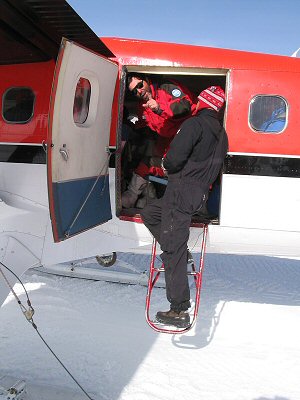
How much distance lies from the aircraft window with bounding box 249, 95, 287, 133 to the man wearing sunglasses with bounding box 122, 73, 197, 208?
23.7 inches

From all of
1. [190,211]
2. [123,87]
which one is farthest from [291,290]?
[123,87]

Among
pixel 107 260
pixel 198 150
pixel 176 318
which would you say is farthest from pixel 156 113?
pixel 107 260

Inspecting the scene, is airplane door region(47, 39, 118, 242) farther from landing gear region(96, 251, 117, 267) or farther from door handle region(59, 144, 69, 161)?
landing gear region(96, 251, 117, 267)

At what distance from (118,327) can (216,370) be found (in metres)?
1.31

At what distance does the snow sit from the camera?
3707 mm

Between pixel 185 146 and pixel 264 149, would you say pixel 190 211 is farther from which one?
pixel 264 149

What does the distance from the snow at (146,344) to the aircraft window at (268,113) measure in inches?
94.4

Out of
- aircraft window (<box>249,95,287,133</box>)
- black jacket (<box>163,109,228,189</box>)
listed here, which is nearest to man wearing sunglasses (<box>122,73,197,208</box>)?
black jacket (<box>163,109,228,189</box>)

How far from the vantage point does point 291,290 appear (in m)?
6.43

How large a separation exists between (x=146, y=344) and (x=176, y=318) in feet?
A: 3.95

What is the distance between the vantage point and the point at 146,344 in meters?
4.43

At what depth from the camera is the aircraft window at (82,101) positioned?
11.5ft

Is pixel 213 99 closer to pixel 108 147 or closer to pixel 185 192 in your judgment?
pixel 185 192

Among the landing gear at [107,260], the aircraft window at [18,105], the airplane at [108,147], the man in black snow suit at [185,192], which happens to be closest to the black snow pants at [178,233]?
the man in black snow suit at [185,192]
